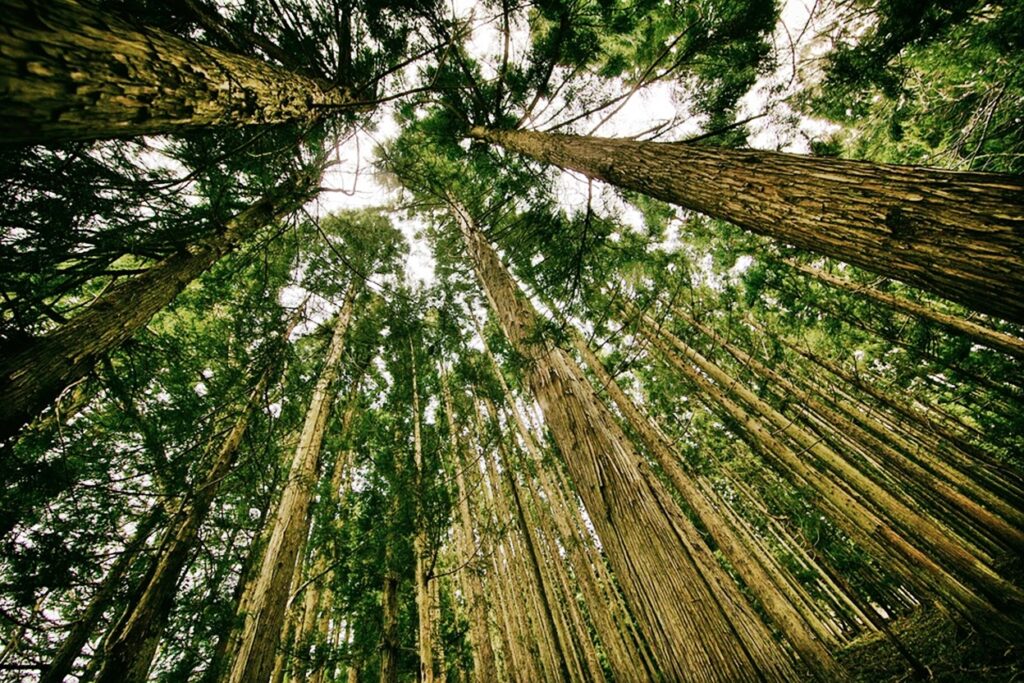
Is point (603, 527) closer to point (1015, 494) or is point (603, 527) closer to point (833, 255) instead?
point (833, 255)

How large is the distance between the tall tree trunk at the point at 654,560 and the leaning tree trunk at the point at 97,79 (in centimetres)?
204

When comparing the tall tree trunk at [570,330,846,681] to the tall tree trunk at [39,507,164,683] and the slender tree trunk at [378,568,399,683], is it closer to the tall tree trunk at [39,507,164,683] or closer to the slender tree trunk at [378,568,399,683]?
the slender tree trunk at [378,568,399,683]

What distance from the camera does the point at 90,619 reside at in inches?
151

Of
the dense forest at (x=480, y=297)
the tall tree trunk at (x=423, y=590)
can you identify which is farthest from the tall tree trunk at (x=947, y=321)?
the tall tree trunk at (x=423, y=590)

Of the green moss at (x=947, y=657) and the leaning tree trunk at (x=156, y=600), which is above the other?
the leaning tree trunk at (x=156, y=600)

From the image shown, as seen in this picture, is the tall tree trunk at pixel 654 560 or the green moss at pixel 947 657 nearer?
the tall tree trunk at pixel 654 560

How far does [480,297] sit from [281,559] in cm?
530

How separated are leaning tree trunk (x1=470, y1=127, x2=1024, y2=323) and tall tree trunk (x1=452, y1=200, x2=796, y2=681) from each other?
115 cm

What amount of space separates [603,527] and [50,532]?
194 inches

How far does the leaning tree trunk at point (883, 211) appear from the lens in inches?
37.7

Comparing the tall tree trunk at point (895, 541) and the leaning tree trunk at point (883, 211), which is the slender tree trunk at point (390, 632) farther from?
the leaning tree trunk at point (883, 211)

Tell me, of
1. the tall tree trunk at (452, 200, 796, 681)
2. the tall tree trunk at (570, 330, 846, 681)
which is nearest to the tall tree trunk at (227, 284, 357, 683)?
the tall tree trunk at (452, 200, 796, 681)

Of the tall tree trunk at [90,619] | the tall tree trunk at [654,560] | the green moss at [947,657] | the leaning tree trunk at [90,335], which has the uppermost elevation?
the leaning tree trunk at [90,335]

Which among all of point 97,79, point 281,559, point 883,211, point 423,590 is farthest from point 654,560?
point 423,590
